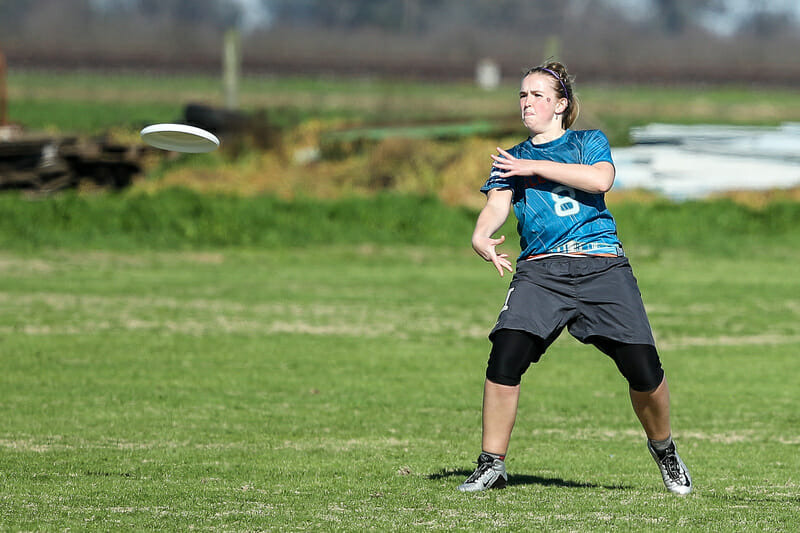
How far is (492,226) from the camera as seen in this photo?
570 centimetres

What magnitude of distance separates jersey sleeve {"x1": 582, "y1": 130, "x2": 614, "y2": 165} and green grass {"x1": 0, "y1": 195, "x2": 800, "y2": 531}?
5.31 feet

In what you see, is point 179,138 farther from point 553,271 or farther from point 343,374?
point 343,374

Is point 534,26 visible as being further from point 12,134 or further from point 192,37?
point 12,134

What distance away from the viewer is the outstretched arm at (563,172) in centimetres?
551

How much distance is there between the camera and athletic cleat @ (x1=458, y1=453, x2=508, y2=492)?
5.73 m

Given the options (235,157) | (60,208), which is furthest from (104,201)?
(235,157)

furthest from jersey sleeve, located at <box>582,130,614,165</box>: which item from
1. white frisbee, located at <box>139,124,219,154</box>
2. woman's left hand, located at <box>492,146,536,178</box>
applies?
white frisbee, located at <box>139,124,219,154</box>

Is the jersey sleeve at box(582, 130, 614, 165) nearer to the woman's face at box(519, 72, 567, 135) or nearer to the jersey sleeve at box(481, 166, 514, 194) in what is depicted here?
the woman's face at box(519, 72, 567, 135)

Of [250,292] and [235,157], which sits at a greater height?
[235,157]

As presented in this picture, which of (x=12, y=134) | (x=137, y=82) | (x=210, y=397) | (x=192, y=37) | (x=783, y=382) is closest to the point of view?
(x=210, y=397)

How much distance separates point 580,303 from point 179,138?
2844 millimetres

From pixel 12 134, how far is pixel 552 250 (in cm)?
2283

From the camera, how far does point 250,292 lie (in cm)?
1541

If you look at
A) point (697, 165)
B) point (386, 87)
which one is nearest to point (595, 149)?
point (697, 165)
